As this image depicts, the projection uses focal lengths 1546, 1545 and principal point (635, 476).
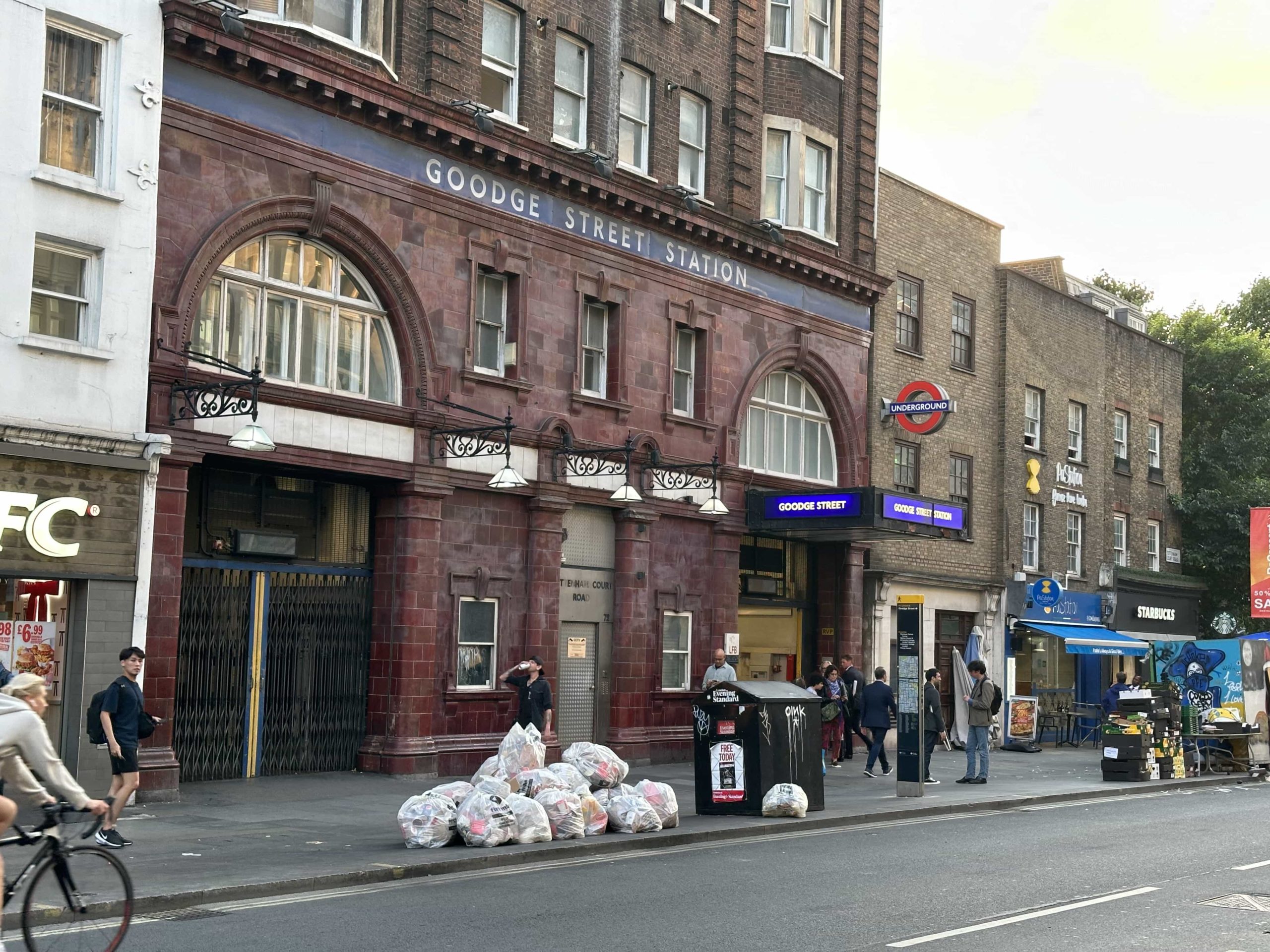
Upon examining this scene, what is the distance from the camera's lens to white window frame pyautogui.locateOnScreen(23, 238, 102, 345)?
1688 centimetres

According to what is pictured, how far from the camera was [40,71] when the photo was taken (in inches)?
657

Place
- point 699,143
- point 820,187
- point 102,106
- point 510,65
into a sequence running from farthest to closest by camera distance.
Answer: point 820,187 < point 699,143 < point 510,65 < point 102,106

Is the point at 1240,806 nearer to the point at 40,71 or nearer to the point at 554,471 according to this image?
the point at 554,471

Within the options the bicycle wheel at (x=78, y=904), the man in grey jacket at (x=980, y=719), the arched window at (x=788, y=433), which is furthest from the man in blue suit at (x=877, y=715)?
the bicycle wheel at (x=78, y=904)

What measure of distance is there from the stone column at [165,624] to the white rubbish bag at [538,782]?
4583 millimetres

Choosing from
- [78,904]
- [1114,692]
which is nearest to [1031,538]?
[1114,692]

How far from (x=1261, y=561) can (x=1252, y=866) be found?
28.0 meters

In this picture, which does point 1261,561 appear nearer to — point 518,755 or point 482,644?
point 482,644

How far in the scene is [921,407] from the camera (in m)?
31.1

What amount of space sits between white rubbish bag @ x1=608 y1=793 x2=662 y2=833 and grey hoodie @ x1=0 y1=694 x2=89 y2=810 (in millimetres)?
8352

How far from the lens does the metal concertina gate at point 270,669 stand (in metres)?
19.0

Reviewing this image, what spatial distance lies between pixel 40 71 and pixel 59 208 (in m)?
1.46

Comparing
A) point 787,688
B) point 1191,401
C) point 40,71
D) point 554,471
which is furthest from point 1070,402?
point 40,71

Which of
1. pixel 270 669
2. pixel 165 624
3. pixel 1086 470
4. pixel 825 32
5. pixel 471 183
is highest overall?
pixel 825 32
